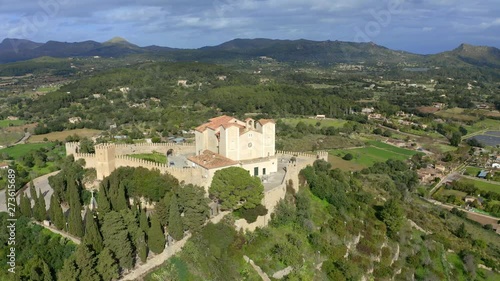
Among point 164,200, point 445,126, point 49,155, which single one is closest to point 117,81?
point 49,155

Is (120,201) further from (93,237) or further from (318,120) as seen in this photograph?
(318,120)

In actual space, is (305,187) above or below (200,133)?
below

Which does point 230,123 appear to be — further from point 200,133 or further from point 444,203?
point 444,203

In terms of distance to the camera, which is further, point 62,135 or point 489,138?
point 489,138

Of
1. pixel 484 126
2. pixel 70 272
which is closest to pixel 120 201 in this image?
pixel 70 272

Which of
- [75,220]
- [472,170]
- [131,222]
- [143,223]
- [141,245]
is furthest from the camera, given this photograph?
[472,170]

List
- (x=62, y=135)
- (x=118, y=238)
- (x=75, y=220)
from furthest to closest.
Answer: (x=62, y=135) → (x=75, y=220) → (x=118, y=238)
